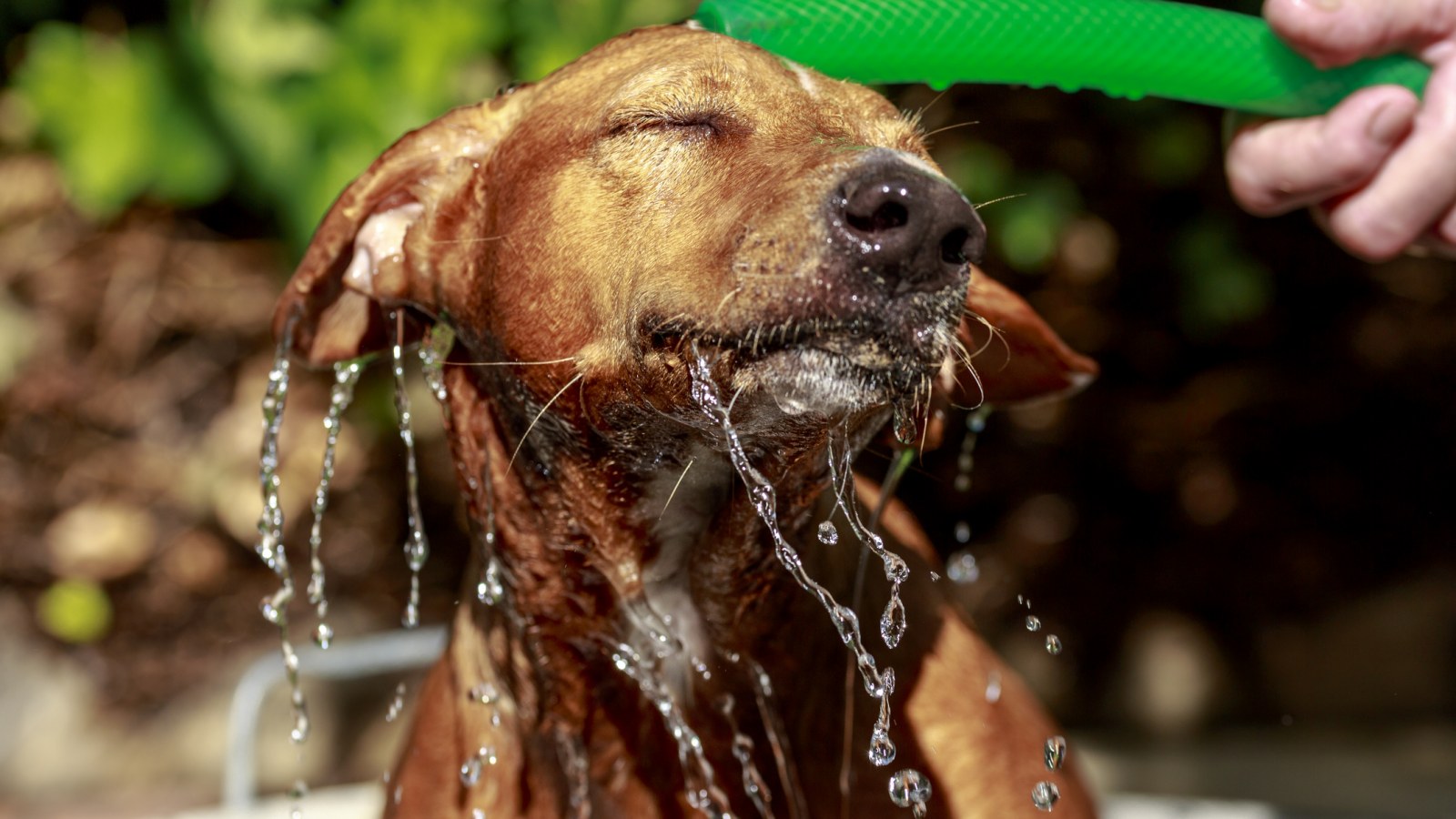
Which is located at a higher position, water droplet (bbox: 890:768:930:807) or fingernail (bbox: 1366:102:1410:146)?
fingernail (bbox: 1366:102:1410:146)

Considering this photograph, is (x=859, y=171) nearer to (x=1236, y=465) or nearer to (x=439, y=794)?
(x=439, y=794)

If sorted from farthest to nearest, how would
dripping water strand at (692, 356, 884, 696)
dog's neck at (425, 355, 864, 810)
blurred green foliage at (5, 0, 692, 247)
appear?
1. blurred green foliage at (5, 0, 692, 247)
2. dog's neck at (425, 355, 864, 810)
3. dripping water strand at (692, 356, 884, 696)

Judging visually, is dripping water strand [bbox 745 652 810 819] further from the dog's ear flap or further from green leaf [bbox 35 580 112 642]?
green leaf [bbox 35 580 112 642]

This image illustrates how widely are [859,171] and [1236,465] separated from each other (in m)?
3.24

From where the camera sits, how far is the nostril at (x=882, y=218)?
135cm

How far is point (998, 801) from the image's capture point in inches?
73.8

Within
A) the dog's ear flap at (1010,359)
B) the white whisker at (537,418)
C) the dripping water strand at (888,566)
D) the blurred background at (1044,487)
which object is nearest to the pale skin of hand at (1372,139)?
the dog's ear flap at (1010,359)

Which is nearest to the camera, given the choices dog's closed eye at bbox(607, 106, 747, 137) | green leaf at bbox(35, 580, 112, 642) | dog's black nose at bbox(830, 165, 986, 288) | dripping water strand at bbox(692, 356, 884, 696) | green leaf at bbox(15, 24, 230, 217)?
dog's black nose at bbox(830, 165, 986, 288)

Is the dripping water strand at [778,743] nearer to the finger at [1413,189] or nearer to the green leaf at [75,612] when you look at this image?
the finger at [1413,189]

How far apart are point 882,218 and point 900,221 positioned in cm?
2

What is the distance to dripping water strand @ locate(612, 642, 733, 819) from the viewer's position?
5.94 feet

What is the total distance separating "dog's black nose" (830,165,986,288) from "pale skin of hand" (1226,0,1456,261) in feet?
3.02

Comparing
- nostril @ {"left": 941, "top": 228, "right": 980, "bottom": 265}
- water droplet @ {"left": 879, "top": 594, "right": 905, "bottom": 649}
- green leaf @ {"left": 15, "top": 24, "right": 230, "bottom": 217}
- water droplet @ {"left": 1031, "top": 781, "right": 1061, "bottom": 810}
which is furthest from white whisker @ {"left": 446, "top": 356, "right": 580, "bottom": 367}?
green leaf @ {"left": 15, "top": 24, "right": 230, "bottom": 217}

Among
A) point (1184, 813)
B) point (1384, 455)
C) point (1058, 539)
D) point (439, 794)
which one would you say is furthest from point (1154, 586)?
point (439, 794)
